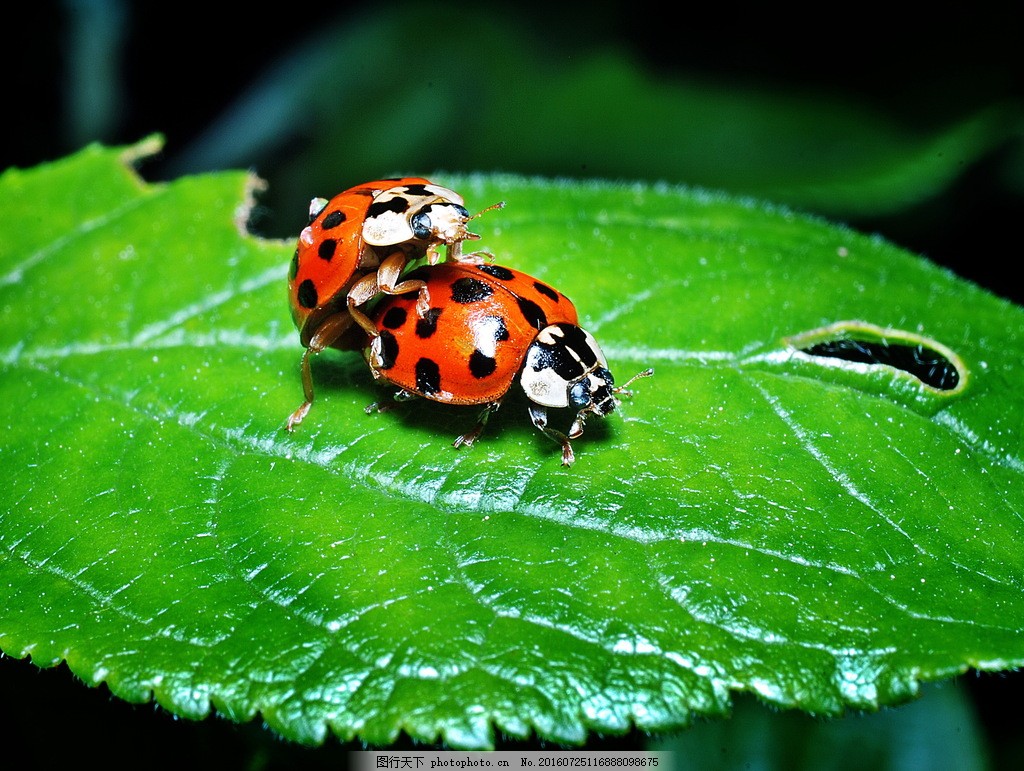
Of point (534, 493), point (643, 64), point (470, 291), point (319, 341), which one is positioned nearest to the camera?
point (534, 493)

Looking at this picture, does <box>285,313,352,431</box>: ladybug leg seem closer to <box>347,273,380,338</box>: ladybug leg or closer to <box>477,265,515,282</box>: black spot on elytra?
<box>347,273,380,338</box>: ladybug leg

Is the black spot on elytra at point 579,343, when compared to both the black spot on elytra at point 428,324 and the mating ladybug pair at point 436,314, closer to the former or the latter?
the mating ladybug pair at point 436,314

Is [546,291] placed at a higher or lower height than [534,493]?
higher

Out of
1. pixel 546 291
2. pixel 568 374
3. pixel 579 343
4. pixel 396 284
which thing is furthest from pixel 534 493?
pixel 396 284

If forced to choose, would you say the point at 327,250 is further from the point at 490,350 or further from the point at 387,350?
the point at 490,350

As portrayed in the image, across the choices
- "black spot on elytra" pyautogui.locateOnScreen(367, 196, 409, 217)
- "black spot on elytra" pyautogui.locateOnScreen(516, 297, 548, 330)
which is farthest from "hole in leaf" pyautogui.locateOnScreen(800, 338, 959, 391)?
"black spot on elytra" pyautogui.locateOnScreen(367, 196, 409, 217)

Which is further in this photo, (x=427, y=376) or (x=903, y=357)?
(x=903, y=357)
